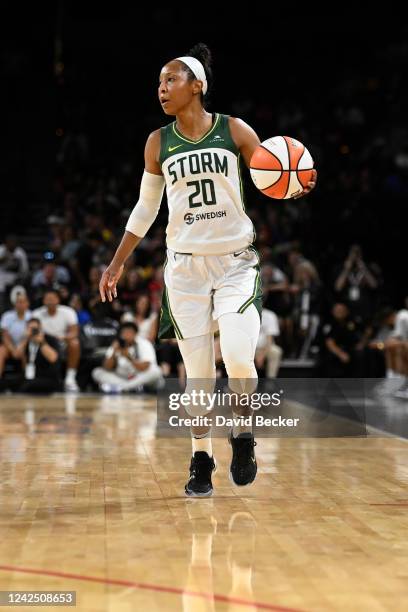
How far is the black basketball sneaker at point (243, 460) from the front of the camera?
5535mm

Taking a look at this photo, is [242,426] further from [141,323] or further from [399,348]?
[141,323]

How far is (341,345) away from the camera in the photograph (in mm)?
14344

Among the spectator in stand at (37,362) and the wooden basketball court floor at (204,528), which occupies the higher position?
the spectator in stand at (37,362)

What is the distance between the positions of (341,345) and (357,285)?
1.82m

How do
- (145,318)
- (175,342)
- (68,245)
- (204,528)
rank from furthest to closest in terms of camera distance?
(68,245) < (145,318) < (175,342) < (204,528)

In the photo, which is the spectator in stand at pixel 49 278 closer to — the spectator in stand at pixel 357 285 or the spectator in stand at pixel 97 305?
the spectator in stand at pixel 97 305

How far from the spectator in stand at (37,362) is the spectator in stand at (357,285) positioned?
14.4 feet

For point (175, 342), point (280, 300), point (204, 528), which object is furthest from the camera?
point (280, 300)

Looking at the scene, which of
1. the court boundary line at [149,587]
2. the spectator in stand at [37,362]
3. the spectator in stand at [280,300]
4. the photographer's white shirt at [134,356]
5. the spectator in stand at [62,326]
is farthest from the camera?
the spectator in stand at [280,300]

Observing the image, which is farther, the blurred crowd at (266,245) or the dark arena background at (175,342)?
the blurred crowd at (266,245)

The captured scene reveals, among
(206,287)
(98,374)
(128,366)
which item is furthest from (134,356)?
(206,287)

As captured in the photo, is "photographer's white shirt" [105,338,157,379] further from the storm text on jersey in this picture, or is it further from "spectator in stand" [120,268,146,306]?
the storm text on jersey

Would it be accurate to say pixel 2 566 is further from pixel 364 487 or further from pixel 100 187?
pixel 100 187

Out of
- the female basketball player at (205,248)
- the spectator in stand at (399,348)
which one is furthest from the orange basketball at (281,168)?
the spectator in stand at (399,348)
